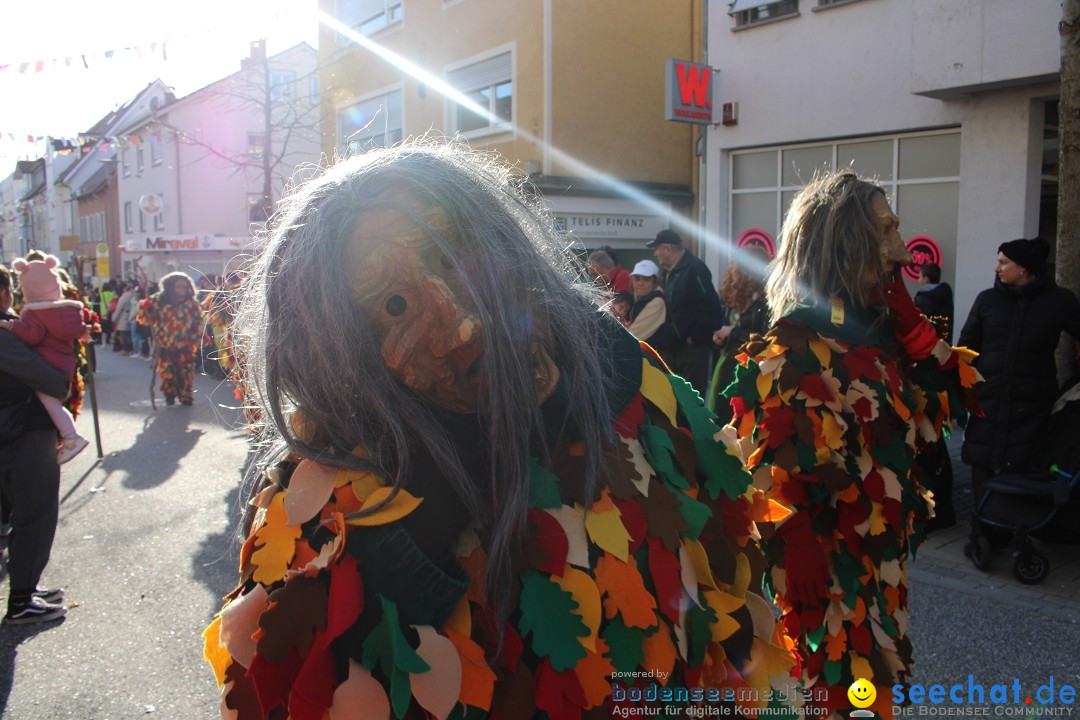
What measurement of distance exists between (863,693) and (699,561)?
62.1 inches

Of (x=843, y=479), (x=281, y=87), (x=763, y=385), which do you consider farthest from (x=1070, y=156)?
(x=281, y=87)

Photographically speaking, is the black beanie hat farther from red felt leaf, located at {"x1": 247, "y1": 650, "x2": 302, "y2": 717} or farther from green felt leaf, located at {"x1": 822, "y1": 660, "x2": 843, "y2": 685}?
red felt leaf, located at {"x1": 247, "y1": 650, "x2": 302, "y2": 717}

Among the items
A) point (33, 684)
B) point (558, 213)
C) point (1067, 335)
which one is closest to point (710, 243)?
point (558, 213)

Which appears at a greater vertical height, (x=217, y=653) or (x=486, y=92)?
(x=486, y=92)

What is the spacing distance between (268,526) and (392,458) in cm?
20

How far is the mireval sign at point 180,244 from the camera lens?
92.0 feet

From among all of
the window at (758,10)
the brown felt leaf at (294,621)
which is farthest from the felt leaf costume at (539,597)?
the window at (758,10)

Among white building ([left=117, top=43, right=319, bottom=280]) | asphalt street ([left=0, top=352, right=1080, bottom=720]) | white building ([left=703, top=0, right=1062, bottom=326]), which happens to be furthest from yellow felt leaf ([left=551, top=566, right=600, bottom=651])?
white building ([left=117, top=43, right=319, bottom=280])

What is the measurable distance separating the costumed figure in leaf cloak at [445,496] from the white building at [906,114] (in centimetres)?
674

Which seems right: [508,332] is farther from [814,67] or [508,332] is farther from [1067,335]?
[814,67]

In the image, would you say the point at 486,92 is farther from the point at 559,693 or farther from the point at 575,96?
the point at 559,693

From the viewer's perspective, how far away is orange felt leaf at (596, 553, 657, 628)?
1.25m

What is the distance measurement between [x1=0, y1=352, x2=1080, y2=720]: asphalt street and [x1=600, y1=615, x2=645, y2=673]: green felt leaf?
1263 millimetres

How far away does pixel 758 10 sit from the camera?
11.1 metres
